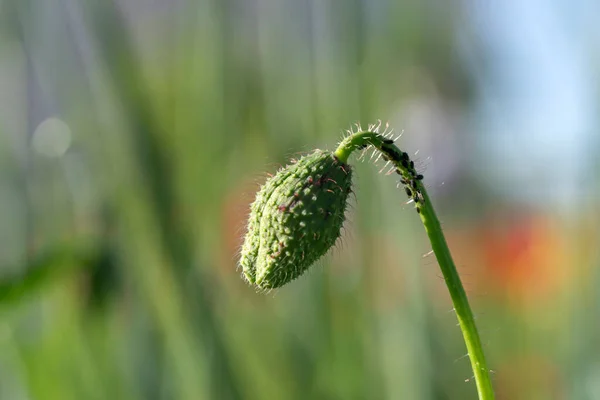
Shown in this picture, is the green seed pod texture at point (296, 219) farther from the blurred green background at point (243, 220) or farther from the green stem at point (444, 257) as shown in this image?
the blurred green background at point (243, 220)

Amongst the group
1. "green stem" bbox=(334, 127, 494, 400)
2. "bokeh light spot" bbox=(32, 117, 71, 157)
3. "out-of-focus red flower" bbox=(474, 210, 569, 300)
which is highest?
"bokeh light spot" bbox=(32, 117, 71, 157)

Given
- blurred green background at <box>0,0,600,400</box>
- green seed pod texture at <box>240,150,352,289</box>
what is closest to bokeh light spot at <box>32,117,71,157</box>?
blurred green background at <box>0,0,600,400</box>

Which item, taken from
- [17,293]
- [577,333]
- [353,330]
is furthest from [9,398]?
[577,333]

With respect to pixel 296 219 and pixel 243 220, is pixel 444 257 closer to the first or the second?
pixel 296 219

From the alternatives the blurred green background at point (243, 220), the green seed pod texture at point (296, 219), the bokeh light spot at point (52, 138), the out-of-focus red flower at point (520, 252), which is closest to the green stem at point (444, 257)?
the green seed pod texture at point (296, 219)

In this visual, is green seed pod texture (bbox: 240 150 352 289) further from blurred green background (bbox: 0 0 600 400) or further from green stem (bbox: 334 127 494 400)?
blurred green background (bbox: 0 0 600 400)

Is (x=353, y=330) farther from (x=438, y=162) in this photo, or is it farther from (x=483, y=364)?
(x=483, y=364)

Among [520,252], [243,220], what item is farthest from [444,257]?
[520,252]
